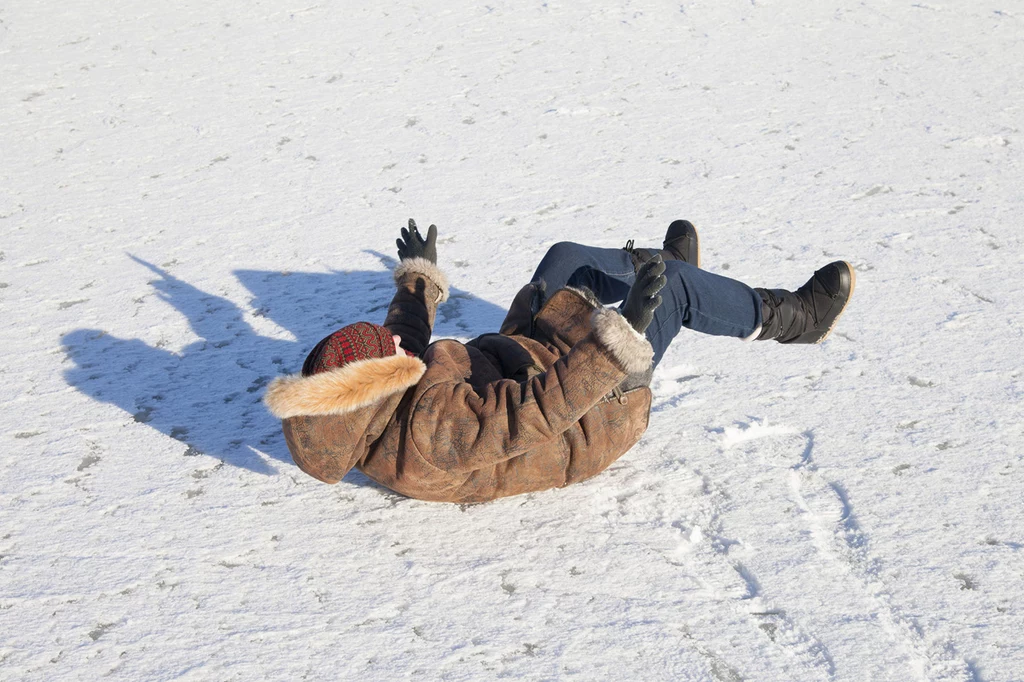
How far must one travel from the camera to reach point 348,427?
2.21 metres

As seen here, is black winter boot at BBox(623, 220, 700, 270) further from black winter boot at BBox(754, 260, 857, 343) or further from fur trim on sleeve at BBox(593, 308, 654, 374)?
fur trim on sleeve at BBox(593, 308, 654, 374)

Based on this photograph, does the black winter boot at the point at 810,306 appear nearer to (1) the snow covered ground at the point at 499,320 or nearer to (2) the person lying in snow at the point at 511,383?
(2) the person lying in snow at the point at 511,383

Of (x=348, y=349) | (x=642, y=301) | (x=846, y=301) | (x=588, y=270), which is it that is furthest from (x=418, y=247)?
(x=846, y=301)

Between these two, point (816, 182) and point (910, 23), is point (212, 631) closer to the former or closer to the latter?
point (816, 182)

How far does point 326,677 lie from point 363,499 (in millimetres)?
623

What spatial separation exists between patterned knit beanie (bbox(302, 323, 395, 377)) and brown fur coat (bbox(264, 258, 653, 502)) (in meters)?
0.03

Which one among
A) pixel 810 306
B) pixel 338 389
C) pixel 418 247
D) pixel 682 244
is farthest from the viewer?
pixel 682 244

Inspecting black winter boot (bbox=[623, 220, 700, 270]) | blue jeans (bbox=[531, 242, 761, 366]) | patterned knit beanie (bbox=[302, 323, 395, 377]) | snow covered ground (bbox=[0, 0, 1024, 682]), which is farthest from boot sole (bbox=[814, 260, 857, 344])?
patterned knit beanie (bbox=[302, 323, 395, 377])

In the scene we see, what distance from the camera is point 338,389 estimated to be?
2.11 meters

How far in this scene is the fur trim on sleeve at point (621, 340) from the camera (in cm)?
211

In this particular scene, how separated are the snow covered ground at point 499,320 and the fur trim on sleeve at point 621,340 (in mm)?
516

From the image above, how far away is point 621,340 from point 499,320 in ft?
4.81

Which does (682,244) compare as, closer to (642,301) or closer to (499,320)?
(499,320)

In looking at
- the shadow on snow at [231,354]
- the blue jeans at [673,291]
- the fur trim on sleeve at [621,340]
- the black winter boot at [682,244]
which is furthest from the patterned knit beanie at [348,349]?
the black winter boot at [682,244]
